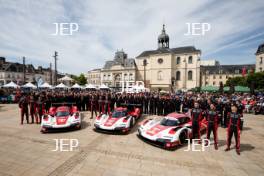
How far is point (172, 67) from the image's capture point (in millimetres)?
55438

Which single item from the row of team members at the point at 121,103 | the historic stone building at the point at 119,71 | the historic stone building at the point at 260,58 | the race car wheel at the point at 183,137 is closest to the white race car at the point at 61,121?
the row of team members at the point at 121,103

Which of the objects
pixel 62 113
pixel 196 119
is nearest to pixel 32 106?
pixel 62 113

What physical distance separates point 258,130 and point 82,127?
1034 cm

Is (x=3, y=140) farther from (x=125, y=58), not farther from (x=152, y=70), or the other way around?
(x=125, y=58)

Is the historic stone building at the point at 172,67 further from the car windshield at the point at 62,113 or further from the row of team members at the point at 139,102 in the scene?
the car windshield at the point at 62,113

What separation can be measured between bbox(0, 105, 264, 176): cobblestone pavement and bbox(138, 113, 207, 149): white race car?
0.29m

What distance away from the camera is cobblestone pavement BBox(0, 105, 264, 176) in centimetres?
415

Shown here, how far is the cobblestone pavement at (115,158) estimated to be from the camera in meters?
4.15

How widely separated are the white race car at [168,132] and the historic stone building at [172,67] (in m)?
46.2

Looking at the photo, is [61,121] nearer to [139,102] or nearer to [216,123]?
[139,102]

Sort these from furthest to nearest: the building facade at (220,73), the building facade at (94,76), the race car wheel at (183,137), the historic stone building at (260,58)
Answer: the building facade at (94,76) → the building facade at (220,73) → the historic stone building at (260,58) → the race car wheel at (183,137)

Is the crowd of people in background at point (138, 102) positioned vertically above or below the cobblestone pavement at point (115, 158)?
above

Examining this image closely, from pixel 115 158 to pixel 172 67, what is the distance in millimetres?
53871

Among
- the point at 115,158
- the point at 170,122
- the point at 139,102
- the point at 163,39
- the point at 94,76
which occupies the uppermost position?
the point at 163,39
